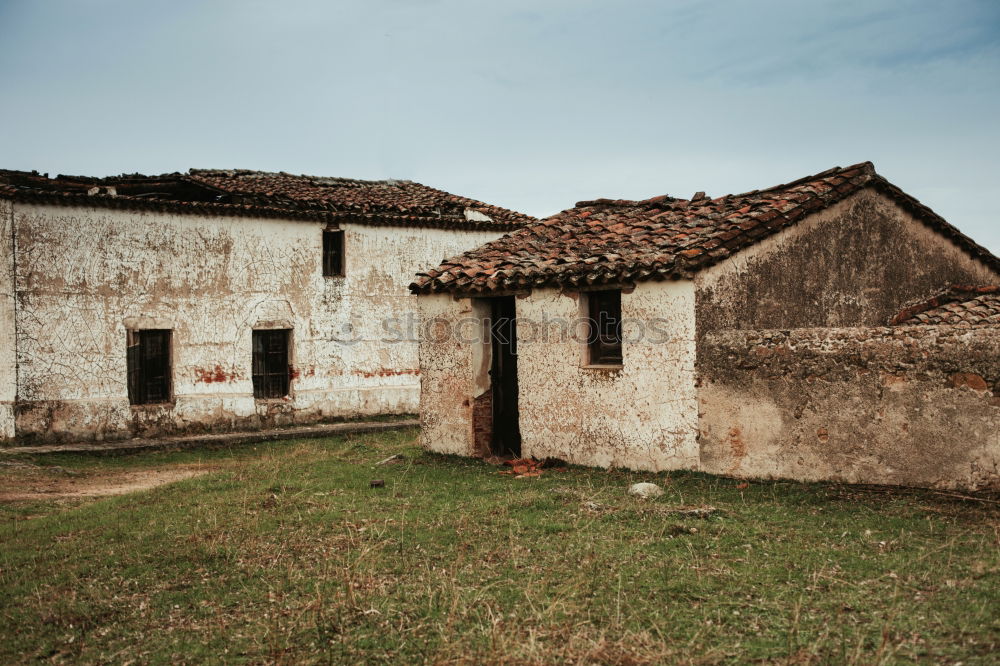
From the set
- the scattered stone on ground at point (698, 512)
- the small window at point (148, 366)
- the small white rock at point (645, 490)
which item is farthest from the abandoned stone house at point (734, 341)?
the small window at point (148, 366)

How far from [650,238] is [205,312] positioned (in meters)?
8.97

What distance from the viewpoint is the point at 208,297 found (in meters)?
15.9

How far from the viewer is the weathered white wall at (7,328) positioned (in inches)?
534

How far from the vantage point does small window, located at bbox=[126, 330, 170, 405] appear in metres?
15.1

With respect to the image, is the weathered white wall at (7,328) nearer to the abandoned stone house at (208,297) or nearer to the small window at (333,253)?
the abandoned stone house at (208,297)

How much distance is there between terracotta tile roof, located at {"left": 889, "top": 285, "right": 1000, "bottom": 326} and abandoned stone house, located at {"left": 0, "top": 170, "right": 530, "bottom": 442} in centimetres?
1008

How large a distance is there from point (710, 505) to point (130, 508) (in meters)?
6.10

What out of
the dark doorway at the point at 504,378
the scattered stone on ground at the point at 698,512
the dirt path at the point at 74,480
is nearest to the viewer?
the scattered stone on ground at the point at 698,512

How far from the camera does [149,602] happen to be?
5688 mm

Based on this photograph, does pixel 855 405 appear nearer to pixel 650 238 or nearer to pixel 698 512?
pixel 698 512

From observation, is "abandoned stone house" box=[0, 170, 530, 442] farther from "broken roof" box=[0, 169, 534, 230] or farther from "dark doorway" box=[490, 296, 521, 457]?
"dark doorway" box=[490, 296, 521, 457]

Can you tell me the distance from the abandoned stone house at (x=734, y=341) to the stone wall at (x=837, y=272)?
25 millimetres

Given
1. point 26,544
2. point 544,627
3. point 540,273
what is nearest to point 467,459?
point 540,273

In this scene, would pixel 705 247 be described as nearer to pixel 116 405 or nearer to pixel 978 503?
pixel 978 503
